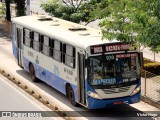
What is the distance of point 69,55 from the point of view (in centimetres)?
1798

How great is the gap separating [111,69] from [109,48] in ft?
2.56

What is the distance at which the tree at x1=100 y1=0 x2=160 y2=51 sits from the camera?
13852 mm

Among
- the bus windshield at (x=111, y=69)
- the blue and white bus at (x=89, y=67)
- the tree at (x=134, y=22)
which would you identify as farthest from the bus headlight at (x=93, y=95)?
the tree at (x=134, y=22)

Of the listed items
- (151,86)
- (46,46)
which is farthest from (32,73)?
(151,86)

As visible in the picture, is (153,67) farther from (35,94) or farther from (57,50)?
(35,94)

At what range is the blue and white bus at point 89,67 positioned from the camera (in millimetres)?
16375

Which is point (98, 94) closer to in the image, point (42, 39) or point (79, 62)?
point (79, 62)

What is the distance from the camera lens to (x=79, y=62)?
17.0m

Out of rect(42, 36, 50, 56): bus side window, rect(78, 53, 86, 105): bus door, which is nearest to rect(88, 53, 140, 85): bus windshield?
rect(78, 53, 86, 105): bus door

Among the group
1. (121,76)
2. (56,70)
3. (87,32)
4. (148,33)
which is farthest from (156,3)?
(56,70)

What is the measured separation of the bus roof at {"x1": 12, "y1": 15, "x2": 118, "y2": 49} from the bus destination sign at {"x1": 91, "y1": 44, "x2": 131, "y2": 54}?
201 millimetres

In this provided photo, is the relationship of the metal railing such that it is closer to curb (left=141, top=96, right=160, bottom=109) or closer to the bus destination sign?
curb (left=141, top=96, right=160, bottom=109)

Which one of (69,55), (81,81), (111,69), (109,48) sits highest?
(109,48)

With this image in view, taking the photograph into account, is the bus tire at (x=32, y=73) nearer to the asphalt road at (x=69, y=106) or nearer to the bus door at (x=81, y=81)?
the asphalt road at (x=69, y=106)
